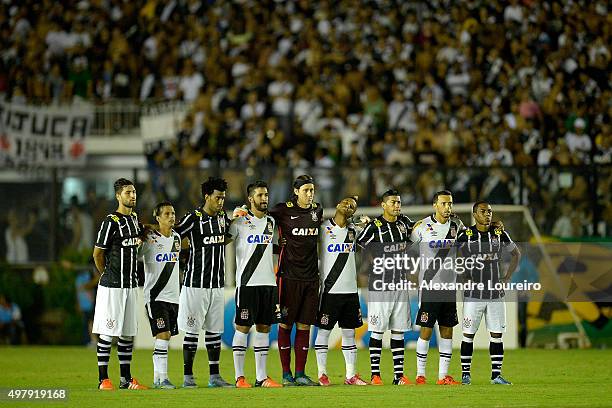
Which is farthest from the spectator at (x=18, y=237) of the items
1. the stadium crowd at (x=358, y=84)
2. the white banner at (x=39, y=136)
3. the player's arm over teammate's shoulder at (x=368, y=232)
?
the player's arm over teammate's shoulder at (x=368, y=232)

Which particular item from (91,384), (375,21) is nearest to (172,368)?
(91,384)

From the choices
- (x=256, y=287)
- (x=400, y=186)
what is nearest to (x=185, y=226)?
(x=256, y=287)

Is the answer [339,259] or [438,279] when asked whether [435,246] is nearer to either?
[438,279]

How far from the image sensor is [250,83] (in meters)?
24.9

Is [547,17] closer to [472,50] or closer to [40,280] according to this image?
[472,50]

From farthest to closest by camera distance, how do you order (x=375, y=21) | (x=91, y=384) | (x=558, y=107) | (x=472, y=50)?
1. (x=375, y=21)
2. (x=472, y=50)
3. (x=558, y=107)
4. (x=91, y=384)

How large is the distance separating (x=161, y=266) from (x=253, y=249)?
1.01m

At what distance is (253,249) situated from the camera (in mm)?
14422

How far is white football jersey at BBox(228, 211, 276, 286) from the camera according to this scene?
47.1ft

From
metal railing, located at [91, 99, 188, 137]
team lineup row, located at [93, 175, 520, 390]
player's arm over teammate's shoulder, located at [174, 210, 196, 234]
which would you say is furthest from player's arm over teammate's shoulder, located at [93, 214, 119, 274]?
metal railing, located at [91, 99, 188, 137]

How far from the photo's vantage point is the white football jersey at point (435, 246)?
14742 millimetres

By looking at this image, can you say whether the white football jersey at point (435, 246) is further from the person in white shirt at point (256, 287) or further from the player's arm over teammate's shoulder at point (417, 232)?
the person in white shirt at point (256, 287)

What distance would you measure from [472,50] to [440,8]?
69.6 inches

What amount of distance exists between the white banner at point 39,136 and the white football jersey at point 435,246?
10679 millimetres
